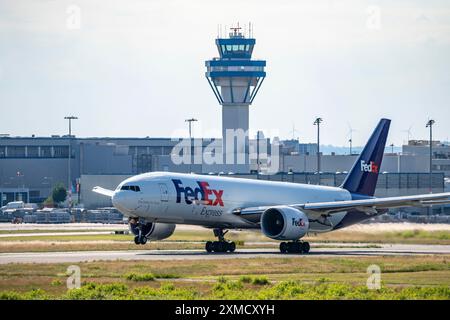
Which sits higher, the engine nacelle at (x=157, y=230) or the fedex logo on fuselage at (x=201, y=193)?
the fedex logo on fuselage at (x=201, y=193)

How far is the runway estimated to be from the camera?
62.6 meters

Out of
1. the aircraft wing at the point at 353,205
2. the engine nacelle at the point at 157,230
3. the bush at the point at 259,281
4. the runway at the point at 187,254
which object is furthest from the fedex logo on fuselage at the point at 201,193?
the bush at the point at 259,281

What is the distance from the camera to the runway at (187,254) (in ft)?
205

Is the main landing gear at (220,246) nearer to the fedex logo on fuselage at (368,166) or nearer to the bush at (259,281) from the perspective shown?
the fedex logo on fuselage at (368,166)

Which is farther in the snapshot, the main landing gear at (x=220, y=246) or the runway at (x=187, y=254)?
the main landing gear at (x=220, y=246)

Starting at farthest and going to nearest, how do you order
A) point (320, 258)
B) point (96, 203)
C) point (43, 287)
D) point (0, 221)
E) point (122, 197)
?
point (96, 203), point (0, 221), point (122, 197), point (320, 258), point (43, 287)

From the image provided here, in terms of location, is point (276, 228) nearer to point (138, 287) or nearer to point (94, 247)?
point (94, 247)

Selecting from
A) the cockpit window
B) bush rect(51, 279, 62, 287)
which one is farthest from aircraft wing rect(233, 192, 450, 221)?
bush rect(51, 279, 62, 287)

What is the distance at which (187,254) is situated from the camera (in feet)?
222

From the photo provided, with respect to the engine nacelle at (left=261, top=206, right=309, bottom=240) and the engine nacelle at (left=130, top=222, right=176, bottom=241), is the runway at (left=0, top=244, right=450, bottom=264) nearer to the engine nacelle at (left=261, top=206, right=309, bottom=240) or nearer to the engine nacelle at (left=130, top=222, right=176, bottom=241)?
the engine nacelle at (left=261, top=206, right=309, bottom=240)
